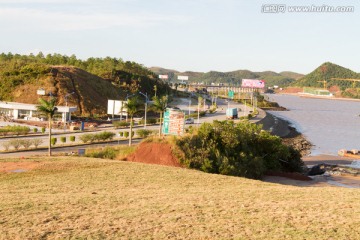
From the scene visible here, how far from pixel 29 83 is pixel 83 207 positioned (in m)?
112

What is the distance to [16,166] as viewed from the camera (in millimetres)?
34219

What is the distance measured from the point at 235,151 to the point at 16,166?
68.2 ft

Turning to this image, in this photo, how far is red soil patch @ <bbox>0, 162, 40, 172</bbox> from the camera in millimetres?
33062

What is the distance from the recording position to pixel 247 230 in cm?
1661

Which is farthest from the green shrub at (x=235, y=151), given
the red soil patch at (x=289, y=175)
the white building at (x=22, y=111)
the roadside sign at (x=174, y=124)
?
the white building at (x=22, y=111)

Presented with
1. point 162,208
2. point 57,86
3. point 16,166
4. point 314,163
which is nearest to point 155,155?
point 16,166

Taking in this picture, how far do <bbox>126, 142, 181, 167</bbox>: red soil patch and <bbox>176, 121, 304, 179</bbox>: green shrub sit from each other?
1.09 metres

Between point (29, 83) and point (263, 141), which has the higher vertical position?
point (29, 83)

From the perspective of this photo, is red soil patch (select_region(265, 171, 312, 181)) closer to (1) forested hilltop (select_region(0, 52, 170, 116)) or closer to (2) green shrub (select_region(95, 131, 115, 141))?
(2) green shrub (select_region(95, 131, 115, 141))

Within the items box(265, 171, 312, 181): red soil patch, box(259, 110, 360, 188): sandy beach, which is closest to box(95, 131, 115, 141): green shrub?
box(259, 110, 360, 188): sandy beach

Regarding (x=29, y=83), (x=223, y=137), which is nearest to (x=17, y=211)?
(x=223, y=137)

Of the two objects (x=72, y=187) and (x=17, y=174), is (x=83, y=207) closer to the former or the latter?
(x=72, y=187)

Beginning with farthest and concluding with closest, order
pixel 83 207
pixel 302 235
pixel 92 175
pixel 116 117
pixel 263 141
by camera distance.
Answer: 1. pixel 116 117
2. pixel 263 141
3. pixel 92 175
4. pixel 83 207
5. pixel 302 235

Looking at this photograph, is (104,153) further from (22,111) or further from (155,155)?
(22,111)
